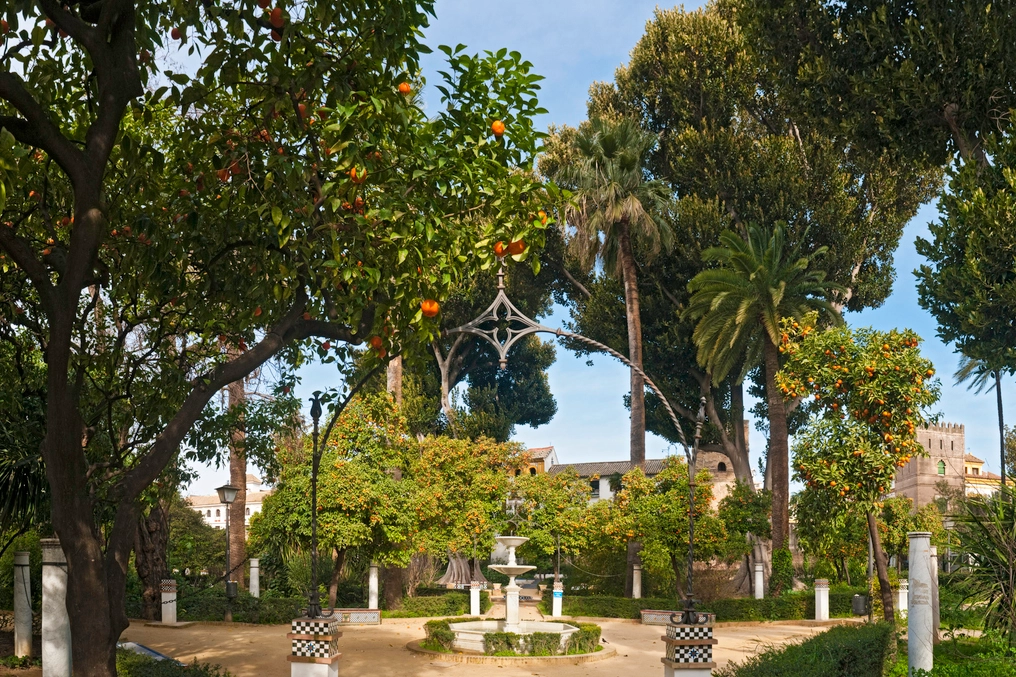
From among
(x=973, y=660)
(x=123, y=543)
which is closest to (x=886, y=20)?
(x=973, y=660)

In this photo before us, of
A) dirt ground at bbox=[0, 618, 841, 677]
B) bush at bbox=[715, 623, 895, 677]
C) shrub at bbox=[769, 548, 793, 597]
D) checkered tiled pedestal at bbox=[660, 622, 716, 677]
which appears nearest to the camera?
bush at bbox=[715, 623, 895, 677]

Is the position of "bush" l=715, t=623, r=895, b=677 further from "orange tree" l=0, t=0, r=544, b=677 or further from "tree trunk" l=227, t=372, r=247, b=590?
Result: "tree trunk" l=227, t=372, r=247, b=590

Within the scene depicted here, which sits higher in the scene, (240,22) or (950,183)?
(950,183)

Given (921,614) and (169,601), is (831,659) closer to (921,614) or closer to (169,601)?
(921,614)

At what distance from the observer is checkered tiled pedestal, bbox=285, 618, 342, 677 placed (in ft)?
40.9

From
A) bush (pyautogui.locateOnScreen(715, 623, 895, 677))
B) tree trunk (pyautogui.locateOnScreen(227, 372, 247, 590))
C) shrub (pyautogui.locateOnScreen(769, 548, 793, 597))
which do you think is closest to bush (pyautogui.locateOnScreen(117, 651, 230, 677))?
bush (pyautogui.locateOnScreen(715, 623, 895, 677))

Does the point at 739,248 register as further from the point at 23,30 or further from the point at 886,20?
the point at 23,30

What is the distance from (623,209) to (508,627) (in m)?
17.3

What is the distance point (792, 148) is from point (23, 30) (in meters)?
30.7

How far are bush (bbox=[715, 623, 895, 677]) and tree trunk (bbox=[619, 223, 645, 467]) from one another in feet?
65.4

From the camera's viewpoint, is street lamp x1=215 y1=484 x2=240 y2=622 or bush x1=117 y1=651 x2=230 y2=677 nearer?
bush x1=117 y1=651 x2=230 y2=677

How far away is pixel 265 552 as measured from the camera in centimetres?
3191

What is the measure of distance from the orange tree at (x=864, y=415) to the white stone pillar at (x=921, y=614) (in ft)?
20.1

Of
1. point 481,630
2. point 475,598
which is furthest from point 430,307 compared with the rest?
point 475,598
